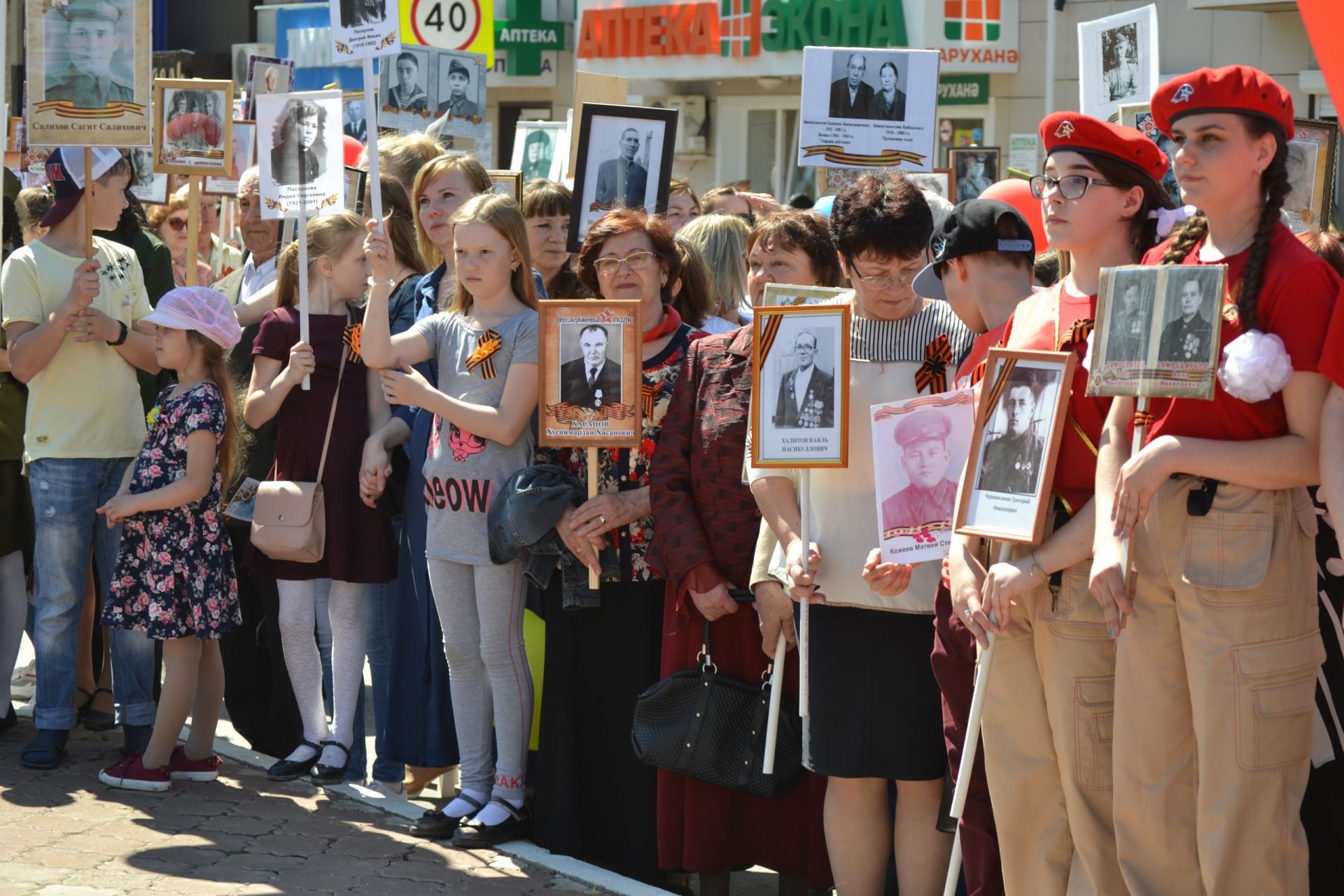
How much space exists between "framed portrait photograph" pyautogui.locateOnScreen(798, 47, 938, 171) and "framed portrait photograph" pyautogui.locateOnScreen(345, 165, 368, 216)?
74.8 inches

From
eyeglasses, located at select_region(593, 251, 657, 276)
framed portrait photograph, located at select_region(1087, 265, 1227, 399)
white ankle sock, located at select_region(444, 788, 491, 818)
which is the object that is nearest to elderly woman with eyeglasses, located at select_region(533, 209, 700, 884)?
eyeglasses, located at select_region(593, 251, 657, 276)

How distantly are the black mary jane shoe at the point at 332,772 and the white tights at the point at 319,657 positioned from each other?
1 cm

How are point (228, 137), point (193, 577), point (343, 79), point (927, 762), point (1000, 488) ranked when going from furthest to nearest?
point (343, 79)
point (228, 137)
point (193, 577)
point (927, 762)
point (1000, 488)

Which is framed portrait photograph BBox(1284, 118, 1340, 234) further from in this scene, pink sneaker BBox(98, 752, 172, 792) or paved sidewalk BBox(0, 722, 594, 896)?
pink sneaker BBox(98, 752, 172, 792)

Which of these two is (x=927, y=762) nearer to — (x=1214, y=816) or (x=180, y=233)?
(x=1214, y=816)

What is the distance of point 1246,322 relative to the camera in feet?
10.5

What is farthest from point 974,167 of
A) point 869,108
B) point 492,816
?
point 492,816

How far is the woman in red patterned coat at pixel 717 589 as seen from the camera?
4.44 m

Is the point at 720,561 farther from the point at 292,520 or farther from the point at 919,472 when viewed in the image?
the point at 292,520

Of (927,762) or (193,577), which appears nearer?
(927,762)

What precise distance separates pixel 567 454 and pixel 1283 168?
2.37 meters

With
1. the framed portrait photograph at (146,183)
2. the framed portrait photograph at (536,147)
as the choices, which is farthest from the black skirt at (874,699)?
the framed portrait photograph at (146,183)

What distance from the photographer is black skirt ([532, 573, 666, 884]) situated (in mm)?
4801

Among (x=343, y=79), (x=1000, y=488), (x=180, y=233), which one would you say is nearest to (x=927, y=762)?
(x=1000, y=488)
